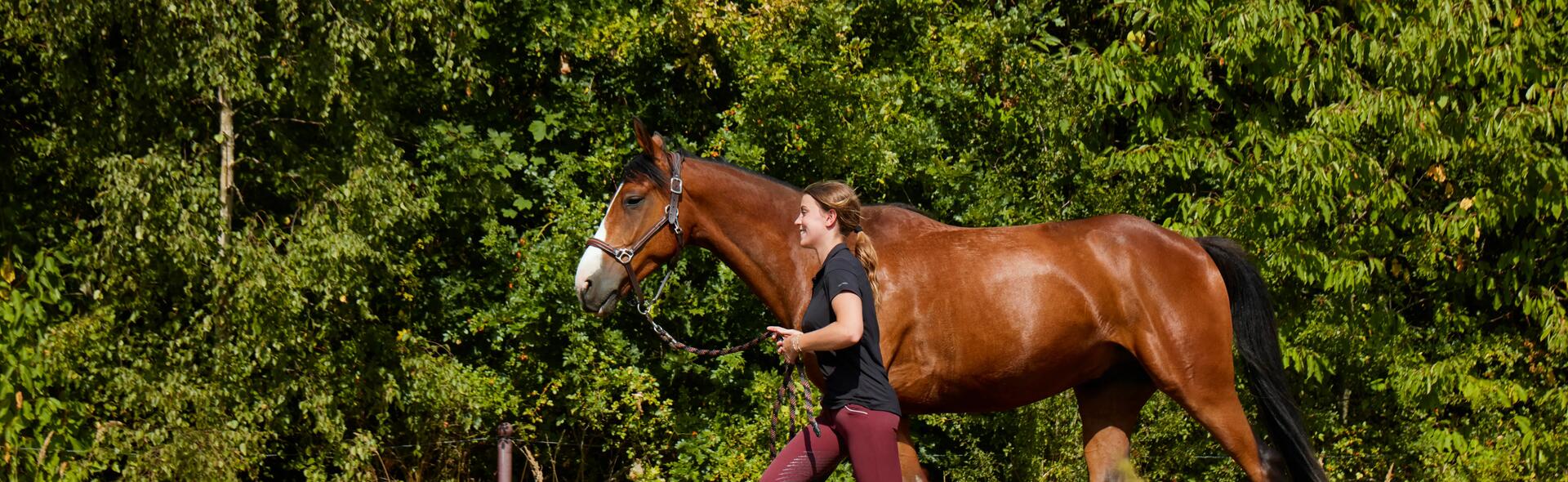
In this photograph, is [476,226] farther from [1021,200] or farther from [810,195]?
[810,195]

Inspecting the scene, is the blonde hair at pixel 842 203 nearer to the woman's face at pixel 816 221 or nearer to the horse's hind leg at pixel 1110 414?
the woman's face at pixel 816 221

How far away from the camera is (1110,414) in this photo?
5965mm

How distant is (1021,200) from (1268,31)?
6.25 feet

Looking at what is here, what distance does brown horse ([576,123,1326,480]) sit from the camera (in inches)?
221

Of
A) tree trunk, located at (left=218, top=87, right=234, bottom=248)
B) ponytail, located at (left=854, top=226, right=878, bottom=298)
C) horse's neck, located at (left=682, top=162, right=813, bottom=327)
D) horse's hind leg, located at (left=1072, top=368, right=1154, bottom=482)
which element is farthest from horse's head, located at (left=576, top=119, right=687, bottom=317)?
tree trunk, located at (left=218, top=87, right=234, bottom=248)

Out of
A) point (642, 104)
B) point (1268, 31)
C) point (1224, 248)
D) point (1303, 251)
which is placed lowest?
point (1303, 251)

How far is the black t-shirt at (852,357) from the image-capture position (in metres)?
4.39

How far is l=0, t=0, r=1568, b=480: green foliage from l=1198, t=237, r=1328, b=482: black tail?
5.64ft

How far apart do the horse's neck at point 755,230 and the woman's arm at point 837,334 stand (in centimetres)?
133

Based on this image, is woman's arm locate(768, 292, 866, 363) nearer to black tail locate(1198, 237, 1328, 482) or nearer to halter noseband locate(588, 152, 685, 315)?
halter noseband locate(588, 152, 685, 315)

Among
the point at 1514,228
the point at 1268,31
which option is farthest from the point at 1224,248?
the point at 1514,228

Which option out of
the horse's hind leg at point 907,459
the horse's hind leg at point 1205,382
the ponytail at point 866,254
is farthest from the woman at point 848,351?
the horse's hind leg at point 1205,382

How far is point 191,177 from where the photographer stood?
6.98 meters

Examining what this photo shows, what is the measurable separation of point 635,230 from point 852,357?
160 centimetres
